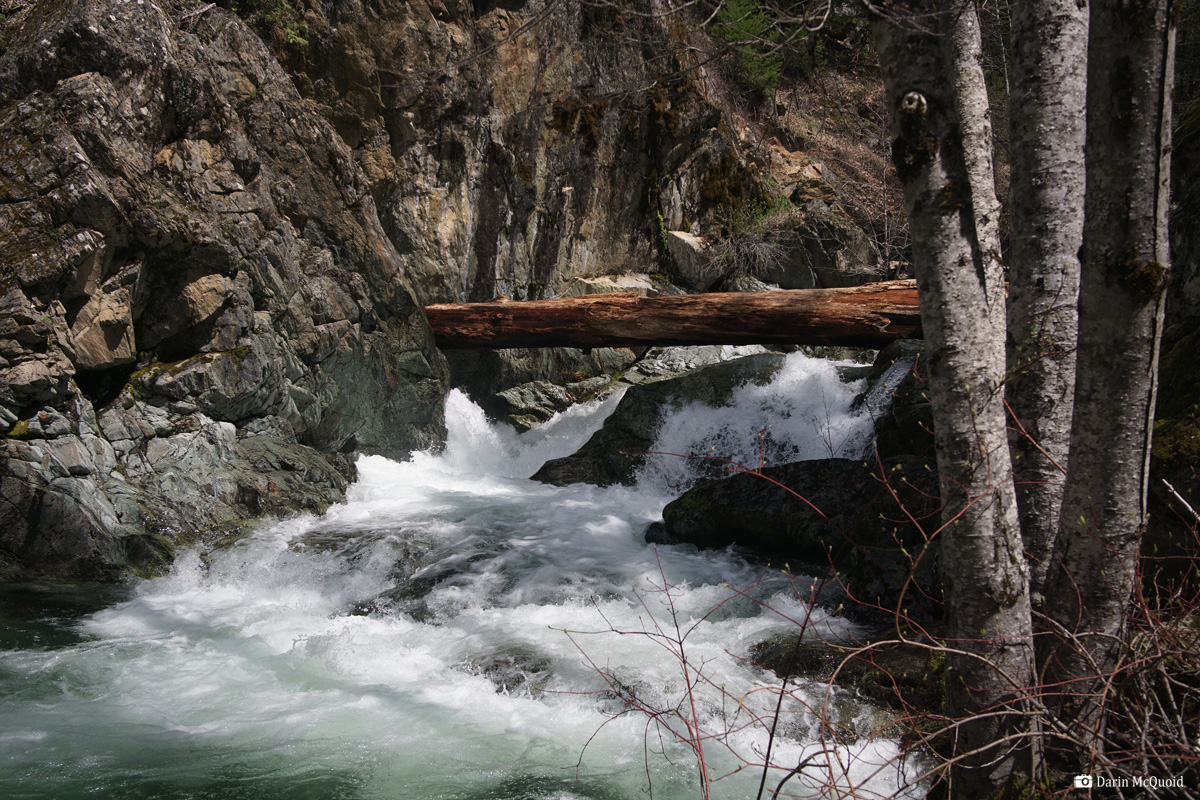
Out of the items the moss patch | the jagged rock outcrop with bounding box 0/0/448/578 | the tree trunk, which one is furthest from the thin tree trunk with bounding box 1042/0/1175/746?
the jagged rock outcrop with bounding box 0/0/448/578

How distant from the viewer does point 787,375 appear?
32.1 ft

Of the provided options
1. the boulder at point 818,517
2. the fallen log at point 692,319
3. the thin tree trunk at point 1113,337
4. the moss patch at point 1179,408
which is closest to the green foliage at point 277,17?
the fallen log at point 692,319

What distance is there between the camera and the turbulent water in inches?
121

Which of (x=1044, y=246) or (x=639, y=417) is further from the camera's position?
(x=639, y=417)

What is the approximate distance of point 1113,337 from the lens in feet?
6.52

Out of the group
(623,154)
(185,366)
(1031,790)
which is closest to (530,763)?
(1031,790)

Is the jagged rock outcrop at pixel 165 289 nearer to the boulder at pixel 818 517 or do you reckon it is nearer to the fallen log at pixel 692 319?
the fallen log at pixel 692 319

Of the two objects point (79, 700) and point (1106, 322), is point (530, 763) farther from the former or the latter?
point (1106, 322)

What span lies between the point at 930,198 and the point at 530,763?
296 cm

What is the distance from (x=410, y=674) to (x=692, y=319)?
577 cm

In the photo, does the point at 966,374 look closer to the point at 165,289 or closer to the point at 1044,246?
the point at 1044,246

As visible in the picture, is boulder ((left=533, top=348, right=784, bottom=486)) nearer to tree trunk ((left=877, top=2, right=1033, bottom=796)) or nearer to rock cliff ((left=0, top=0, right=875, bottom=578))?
rock cliff ((left=0, top=0, right=875, bottom=578))

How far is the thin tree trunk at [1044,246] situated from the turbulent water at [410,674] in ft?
3.25

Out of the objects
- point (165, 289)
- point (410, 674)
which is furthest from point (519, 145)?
point (410, 674)
